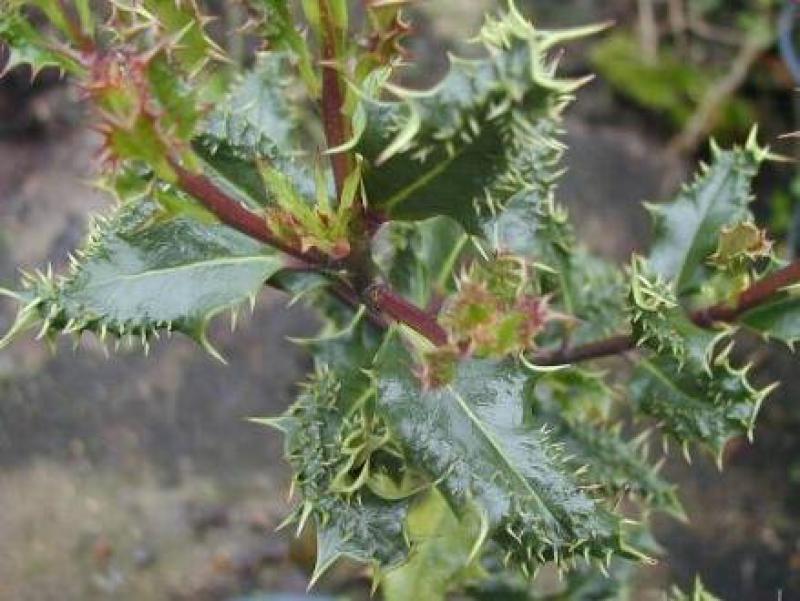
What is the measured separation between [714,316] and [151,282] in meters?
0.73

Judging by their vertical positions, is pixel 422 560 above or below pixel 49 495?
above

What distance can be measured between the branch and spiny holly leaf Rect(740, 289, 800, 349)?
19 millimetres

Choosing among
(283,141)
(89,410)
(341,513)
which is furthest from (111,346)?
(341,513)

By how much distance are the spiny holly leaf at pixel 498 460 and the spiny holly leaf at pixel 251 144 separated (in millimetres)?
246

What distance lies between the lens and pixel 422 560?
5.07 ft

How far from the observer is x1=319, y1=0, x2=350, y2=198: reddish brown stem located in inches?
43.9

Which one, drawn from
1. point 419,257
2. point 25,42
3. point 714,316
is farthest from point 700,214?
point 25,42

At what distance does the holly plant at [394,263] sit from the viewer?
37.6 inches

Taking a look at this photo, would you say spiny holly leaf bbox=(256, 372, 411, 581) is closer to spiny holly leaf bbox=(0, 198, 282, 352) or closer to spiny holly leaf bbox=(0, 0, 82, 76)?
spiny holly leaf bbox=(0, 198, 282, 352)

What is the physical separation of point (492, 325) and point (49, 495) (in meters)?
1.74

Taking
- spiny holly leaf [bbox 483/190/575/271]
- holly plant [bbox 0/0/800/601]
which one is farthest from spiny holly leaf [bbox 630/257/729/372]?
spiny holly leaf [bbox 483/190/575/271]

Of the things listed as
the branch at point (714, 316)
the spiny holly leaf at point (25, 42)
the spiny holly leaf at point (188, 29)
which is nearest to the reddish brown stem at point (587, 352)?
the branch at point (714, 316)

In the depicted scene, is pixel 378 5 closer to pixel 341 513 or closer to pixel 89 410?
pixel 341 513

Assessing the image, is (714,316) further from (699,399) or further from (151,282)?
(151,282)
